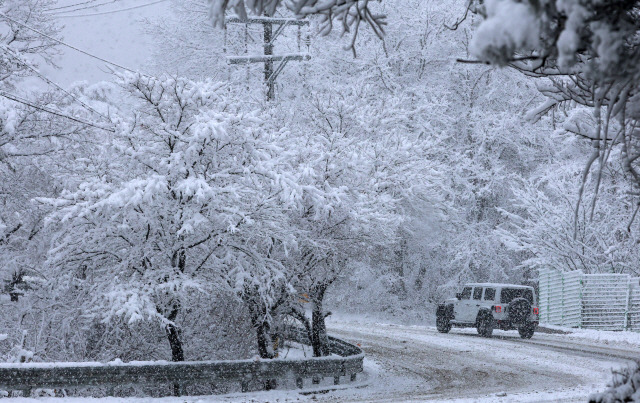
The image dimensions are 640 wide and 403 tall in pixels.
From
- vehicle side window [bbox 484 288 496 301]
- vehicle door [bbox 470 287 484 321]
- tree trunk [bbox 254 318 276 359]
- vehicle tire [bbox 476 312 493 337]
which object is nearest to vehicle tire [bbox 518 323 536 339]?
vehicle tire [bbox 476 312 493 337]

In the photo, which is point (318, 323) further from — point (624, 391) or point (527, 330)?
point (624, 391)

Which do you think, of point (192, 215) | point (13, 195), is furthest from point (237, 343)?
point (13, 195)

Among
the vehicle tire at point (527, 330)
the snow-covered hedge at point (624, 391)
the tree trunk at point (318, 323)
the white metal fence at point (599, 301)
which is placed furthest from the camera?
the white metal fence at point (599, 301)

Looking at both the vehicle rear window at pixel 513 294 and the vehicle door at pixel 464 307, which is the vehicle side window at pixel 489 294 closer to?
the vehicle rear window at pixel 513 294

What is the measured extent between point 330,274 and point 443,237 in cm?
1912

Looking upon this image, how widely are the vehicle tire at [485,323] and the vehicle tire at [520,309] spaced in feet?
2.82

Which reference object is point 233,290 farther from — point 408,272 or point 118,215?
point 408,272

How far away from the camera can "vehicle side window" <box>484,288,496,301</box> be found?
24.0m

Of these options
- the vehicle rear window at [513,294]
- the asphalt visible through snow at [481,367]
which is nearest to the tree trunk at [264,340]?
the asphalt visible through snow at [481,367]

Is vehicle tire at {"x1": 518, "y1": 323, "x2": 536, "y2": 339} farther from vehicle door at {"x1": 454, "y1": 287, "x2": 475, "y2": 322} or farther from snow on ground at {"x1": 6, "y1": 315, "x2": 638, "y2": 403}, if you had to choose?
vehicle door at {"x1": 454, "y1": 287, "x2": 475, "y2": 322}

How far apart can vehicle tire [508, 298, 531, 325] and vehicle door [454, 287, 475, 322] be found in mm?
1776

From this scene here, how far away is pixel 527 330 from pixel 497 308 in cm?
115

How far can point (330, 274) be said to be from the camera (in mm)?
17797

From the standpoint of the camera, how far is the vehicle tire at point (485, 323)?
2406cm
